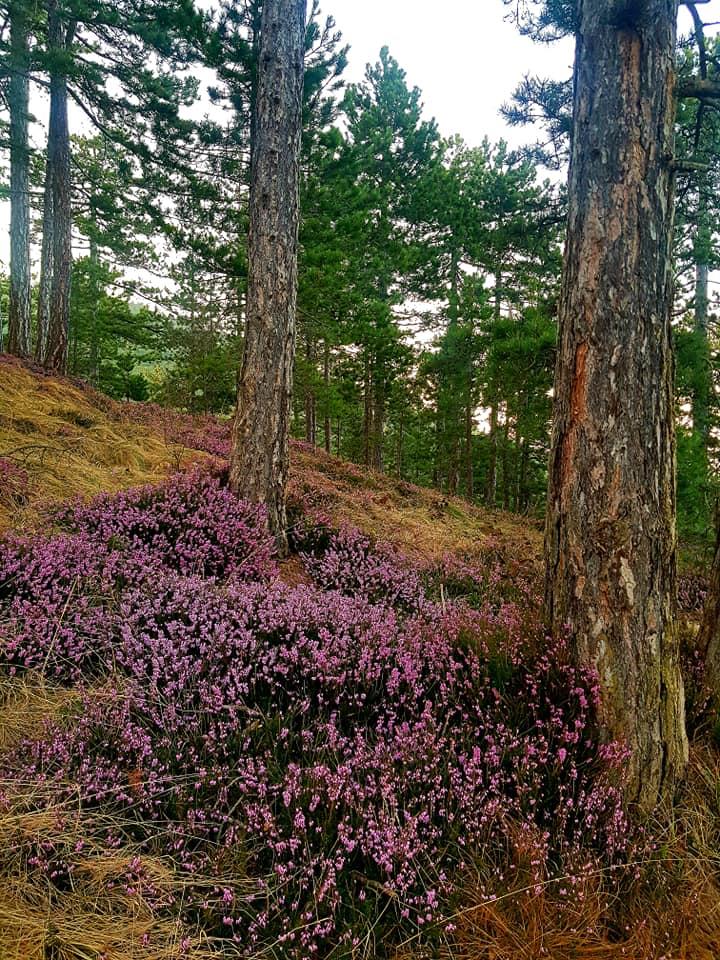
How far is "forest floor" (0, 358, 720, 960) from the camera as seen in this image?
1.56 metres

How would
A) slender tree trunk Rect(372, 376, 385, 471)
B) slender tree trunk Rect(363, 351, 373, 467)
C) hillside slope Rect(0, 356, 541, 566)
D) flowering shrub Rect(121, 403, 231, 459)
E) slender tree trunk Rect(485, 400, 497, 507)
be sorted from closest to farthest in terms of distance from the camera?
hillside slope Rect(0, 356, 541, 566)
flowering shrub Rect(121, 403, 231, 459)
slender tree trunk Rect(485, 400, 497, 507)
slender tree trunk Rect(363, 351, 373, 467)
slender tree trunk Rect(372, 376, 385, 471)

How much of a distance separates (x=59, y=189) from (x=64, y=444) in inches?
294

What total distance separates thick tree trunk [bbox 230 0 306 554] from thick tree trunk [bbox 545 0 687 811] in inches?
134

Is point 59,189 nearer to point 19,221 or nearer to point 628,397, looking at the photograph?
point 19,221

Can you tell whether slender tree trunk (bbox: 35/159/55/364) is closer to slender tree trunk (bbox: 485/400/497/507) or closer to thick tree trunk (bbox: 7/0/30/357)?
thick tree trunk (bbox: 7/0/30/357)

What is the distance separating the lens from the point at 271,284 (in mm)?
5324

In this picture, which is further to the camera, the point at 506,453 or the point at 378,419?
the point at 378,419

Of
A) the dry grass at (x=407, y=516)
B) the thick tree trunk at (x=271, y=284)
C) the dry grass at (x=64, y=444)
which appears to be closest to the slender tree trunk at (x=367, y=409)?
the dry grass at (x=407, y=516)

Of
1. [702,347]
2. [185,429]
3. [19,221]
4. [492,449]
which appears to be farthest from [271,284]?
[492,449]

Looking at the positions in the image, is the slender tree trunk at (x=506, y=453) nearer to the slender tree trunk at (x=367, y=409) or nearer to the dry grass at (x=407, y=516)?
the dry grass at (x=407, y=516)

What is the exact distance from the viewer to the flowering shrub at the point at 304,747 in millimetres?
1654

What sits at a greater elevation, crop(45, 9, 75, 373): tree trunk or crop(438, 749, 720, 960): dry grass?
crop(45, 9, 75, 373): tree trunk

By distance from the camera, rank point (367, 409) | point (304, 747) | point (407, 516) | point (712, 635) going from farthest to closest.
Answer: point (367, 409), point (407, 516), point (712, 635), point (304, 747)

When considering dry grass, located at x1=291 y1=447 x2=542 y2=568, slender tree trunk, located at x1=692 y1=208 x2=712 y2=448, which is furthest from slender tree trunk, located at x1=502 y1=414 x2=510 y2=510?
slender tree trunk, located at x1=692 y1=208 x2=712 y2=448
